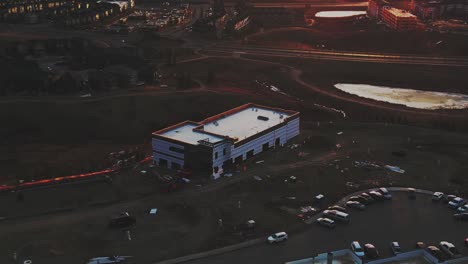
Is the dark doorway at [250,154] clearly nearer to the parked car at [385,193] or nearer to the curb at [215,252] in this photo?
the parked car at [385,193]

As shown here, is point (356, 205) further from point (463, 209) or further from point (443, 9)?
point (443, 9)

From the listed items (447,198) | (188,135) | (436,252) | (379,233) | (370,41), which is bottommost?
(370,41)

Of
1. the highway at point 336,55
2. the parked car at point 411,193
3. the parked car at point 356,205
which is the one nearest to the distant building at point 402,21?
the highway at point 336,55

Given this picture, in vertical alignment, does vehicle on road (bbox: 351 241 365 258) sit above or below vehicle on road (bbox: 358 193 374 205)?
above

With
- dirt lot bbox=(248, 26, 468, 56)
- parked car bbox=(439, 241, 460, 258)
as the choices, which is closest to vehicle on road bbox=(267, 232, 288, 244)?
parked car bbox=(439, 241, 460, 258)

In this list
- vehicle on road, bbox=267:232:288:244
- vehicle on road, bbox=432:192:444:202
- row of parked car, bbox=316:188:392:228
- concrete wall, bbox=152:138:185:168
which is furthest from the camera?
concrete wall, bbox=152:138:185:168

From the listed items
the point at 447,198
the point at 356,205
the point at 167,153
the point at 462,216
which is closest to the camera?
the point at 462,216

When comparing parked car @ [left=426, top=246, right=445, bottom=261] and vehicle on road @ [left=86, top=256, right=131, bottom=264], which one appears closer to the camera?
vehicle on road @ [left=86, top=256, right=131, bottom=264]

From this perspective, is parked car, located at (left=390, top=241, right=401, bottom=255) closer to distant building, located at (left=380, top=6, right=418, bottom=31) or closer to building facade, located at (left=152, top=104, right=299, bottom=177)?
building facade, located at (left=152, top=104, right=299, bottom=177)

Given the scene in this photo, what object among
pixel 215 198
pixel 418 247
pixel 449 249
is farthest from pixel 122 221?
pixel 449 249
